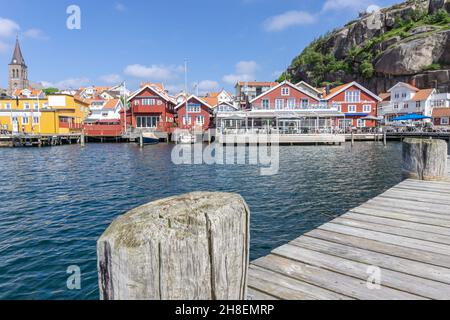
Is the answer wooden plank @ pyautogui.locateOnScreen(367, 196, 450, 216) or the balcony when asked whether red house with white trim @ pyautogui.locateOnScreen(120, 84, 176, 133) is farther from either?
wooden plank @ pyautogui.locateOnScreen(367, 196, 450, 216)

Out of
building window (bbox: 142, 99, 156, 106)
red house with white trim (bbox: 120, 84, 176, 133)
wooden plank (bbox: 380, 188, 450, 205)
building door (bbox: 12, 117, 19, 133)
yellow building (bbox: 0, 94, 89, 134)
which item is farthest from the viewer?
building door (bbox: 12, 117, 19, 133)

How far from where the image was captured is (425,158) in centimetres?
779

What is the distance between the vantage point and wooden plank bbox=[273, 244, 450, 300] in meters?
2.96

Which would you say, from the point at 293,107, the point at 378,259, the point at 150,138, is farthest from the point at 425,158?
the point at 293,107

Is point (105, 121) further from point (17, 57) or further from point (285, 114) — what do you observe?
point (17, 57)

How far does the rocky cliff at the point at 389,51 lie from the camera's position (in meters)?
71.9

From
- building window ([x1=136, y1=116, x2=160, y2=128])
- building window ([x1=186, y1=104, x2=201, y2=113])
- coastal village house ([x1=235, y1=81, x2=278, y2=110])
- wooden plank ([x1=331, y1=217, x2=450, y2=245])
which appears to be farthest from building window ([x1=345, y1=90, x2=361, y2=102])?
wooden plank ([x1=331, y1=217, x2=450, y2=245])

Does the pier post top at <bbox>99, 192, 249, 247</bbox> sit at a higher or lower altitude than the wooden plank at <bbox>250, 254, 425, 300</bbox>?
higher

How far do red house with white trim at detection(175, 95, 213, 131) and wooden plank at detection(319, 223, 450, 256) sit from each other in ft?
174

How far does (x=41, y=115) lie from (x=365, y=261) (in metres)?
63.8

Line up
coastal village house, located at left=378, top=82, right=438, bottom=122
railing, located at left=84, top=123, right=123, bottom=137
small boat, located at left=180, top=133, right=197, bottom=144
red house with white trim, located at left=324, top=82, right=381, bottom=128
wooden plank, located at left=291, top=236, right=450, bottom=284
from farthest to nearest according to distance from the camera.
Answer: coastal village house, located at left=378, top=82, right=438, bottom=122 → red house with white trim, located at left=324, top=82, right=381, bottom=128 → railing, located at left=84, top=123, right=123, bottom=137 → small boat, located at left=180, top=133, right=197, bottom=144 → wooden plank, located at left=291, top=236, right=450, bottom=284

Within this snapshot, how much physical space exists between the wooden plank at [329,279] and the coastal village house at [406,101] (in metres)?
72.7

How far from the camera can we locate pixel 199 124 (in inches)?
2271
